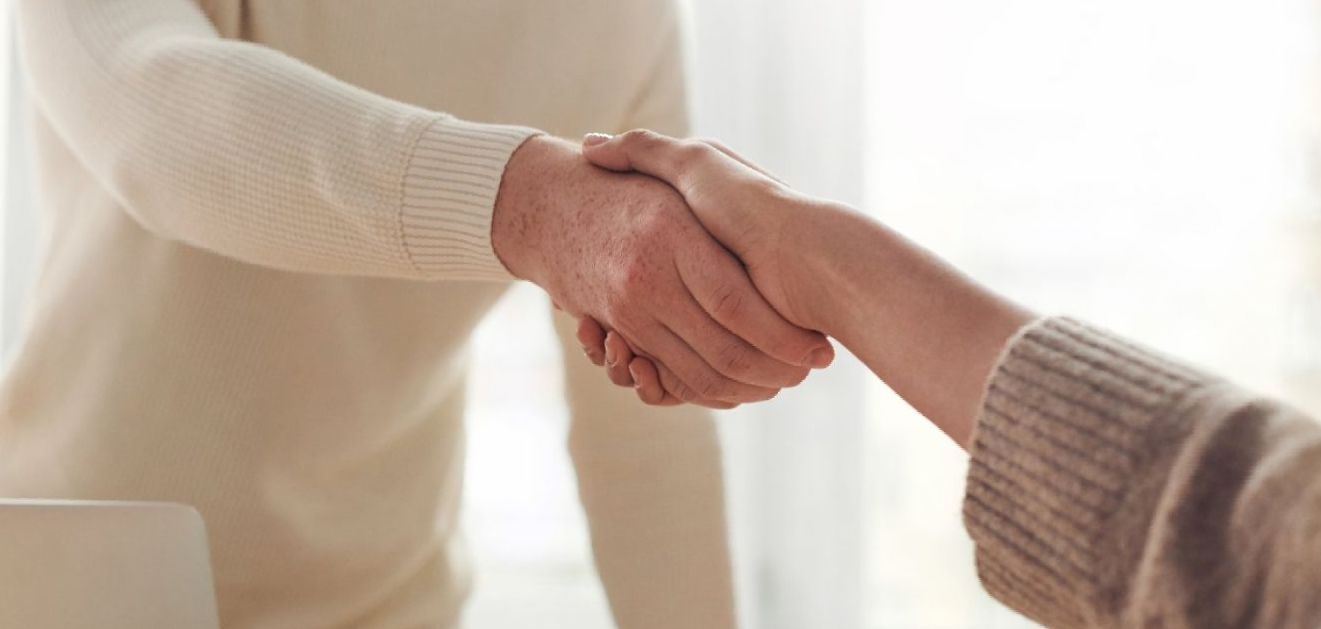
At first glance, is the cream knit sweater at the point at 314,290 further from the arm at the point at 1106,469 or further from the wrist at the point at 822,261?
the arm at the point at 1106,469

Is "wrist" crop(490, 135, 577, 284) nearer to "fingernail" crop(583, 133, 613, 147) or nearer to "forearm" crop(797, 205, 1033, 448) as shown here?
"fingernail" crop(583, 133, 613, 147)

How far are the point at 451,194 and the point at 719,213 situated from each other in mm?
183

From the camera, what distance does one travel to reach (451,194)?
35.4 inches

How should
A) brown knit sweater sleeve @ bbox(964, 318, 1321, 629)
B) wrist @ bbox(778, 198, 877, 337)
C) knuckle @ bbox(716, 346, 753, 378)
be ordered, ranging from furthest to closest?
knuckle @ bbox(716, 346, 753, 378)
wrist @ bbox(778, 198, 877, 337)
brown knit sweater sleeve @ bbox(964, 318, 1321, 629)

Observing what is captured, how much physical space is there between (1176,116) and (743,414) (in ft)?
2.57

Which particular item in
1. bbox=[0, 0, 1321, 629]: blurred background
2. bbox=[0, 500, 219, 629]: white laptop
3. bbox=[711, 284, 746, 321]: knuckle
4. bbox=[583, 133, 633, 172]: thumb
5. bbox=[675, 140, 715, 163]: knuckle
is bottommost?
bbox=[0, 0, 1321, 629]: blurred background

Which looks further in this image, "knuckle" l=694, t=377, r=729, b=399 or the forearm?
"knuckle" l=694, t=377, r=729, b=399

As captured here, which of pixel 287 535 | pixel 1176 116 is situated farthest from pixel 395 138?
pixel 1176 116

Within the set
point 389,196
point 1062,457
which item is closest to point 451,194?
point 389,196

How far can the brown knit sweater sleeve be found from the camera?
0.54 meters

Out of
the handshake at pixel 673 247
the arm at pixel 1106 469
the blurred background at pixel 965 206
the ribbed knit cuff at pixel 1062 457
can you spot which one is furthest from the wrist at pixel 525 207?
the blurred background at pixel 965 206

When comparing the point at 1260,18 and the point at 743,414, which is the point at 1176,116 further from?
the point at 743,414

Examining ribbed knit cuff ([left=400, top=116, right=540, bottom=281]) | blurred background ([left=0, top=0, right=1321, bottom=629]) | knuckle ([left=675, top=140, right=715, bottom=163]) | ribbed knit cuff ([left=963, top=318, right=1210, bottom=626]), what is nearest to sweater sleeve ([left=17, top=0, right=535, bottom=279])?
ribbed knit cuff ([left=400, top=116, right=540, bottom=281])

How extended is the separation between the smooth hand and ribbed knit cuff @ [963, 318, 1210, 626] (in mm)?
253
